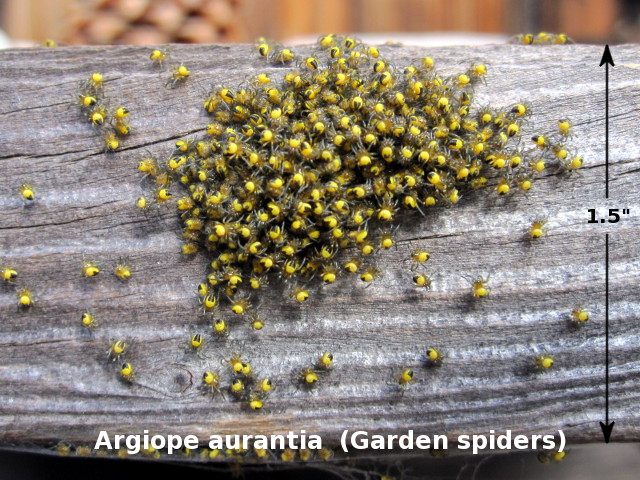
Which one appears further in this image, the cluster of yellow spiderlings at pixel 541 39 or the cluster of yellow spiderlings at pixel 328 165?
the cluster of yellow spiderlings at pixel 541 39

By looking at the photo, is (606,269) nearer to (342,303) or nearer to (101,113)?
(342,303)

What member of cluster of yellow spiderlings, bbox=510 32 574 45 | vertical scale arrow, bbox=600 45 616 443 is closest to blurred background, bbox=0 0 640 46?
cluster of yellow spiderlings, bbox=510 32 574 45

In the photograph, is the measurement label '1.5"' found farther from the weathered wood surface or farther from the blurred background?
the blurred background

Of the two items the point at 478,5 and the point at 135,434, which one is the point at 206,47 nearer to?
the point at 135,434

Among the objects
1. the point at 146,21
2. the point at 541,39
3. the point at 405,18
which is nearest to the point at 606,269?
the point at 541,39

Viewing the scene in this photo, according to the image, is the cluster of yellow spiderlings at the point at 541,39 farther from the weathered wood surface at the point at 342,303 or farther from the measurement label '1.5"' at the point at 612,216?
the measurement label '1.5"' at the point at 612,216

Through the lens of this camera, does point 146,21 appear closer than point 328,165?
No

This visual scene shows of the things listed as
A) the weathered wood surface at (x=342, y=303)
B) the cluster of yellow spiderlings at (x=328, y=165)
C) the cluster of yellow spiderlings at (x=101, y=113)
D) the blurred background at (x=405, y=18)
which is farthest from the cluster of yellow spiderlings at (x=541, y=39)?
the blurred background at (x=405, y=18)
